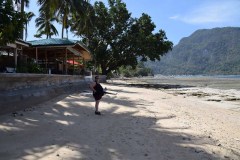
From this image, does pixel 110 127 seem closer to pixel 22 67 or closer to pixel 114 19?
pixel 22 67

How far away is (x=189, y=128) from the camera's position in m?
9.14

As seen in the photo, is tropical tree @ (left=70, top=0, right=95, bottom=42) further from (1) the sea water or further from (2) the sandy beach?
(1) the sea water

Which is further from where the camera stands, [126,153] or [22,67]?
[22,67]

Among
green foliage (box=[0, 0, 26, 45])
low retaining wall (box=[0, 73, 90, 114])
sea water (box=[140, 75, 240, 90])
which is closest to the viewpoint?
green foliage (box=[0, 0, 26, 45])

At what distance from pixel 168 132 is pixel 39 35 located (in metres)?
45.4

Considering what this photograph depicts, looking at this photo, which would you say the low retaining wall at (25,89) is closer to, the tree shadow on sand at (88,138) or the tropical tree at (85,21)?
the tree shadow on sand at (88,138)

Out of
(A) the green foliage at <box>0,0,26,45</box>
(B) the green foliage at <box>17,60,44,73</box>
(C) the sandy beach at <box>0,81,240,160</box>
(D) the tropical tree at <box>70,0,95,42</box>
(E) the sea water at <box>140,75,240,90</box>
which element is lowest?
(E) the sea water at <box>140,75,240,90</box>

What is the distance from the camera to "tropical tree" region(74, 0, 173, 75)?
42812 mm

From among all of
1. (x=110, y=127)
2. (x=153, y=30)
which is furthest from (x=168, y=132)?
(x=153, y=30)

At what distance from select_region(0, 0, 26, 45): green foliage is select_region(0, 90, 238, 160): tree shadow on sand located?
89.1 inches

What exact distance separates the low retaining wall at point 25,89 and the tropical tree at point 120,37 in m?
27.4

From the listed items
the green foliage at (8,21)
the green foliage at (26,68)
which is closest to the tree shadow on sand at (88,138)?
the green foliage at (8,21)

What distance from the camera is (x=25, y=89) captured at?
11.1 metres

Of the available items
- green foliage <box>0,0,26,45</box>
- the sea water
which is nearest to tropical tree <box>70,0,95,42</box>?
green foliage <box>0,0,26,45</box>
